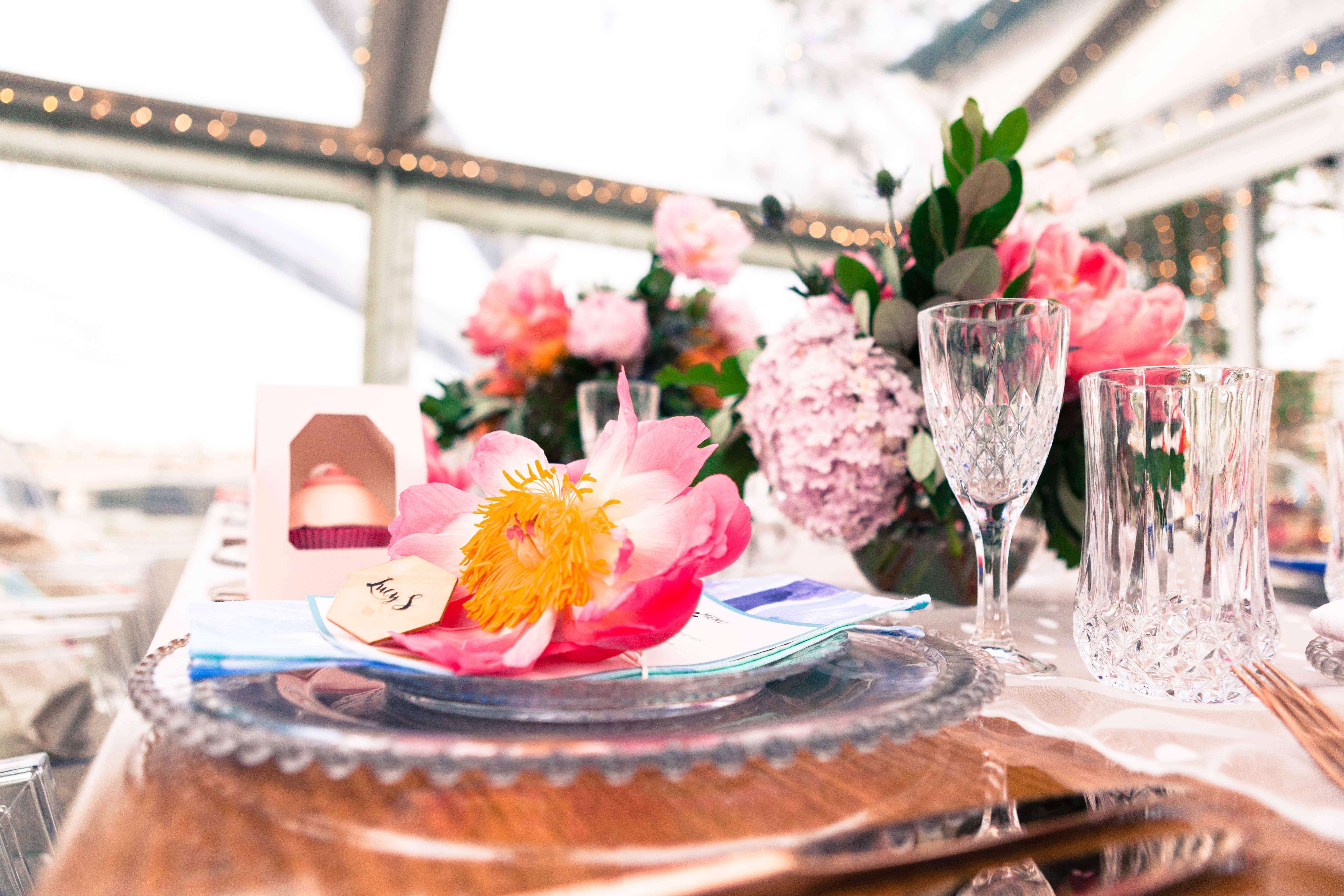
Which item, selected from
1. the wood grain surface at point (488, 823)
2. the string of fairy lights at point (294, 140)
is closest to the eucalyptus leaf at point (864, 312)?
the wood grain surface at point (488, 823)

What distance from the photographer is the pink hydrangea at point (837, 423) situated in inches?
27.6

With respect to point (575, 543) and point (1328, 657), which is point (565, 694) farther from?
point (1328, 657)

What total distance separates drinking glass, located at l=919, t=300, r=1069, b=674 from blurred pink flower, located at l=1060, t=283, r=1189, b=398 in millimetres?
168

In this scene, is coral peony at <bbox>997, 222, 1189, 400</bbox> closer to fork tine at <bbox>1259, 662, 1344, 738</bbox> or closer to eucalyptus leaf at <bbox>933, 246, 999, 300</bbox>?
eucalyptus leaf at <bbox>933, 246, 999, 300</bbox>

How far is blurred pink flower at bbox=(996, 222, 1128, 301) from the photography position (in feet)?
2.32

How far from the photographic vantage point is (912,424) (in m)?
0.71

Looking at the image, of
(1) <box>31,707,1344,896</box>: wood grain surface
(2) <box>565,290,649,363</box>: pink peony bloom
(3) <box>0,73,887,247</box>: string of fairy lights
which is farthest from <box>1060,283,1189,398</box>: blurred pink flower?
(3) <box>0,73,887,247</box>: string of fairy lights

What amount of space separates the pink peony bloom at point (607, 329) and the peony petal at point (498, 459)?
2.72 ft

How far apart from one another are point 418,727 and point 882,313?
546mm

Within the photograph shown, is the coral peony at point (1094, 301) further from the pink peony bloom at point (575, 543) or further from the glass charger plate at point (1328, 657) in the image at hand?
the pink peony bloom at point (575, 543)

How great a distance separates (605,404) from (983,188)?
54cm

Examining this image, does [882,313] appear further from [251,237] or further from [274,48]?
[251,237]

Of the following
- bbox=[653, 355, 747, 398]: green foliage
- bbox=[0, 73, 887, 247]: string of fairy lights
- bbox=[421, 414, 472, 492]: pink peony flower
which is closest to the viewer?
bbox=[421, 414, 472, 492]: pink peony flower

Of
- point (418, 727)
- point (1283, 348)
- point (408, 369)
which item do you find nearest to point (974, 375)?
point (418, 727)
